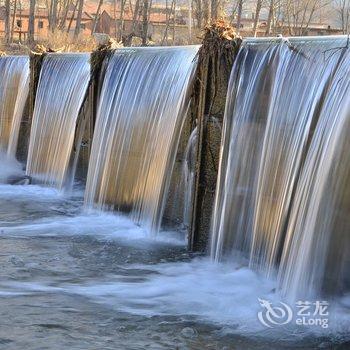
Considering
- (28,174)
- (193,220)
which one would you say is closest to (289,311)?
(193,220)

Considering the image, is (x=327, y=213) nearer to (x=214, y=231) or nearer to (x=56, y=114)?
(x=214, y=231)

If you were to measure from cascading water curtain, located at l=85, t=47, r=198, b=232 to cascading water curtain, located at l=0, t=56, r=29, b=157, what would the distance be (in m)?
4.79

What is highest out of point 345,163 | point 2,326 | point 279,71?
point 279,71

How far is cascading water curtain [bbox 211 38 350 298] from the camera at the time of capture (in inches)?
260

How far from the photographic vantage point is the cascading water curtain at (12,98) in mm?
16484

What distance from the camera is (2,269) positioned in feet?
25.6

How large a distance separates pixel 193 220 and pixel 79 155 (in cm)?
474

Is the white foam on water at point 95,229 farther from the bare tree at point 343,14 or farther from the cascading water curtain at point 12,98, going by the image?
the bare tree at point 343,14

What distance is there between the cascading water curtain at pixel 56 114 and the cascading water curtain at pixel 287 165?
544 centimetres

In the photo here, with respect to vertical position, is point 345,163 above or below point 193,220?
above

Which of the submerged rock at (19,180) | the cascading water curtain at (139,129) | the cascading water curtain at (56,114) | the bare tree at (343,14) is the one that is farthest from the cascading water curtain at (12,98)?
the bare tree at (343,14)

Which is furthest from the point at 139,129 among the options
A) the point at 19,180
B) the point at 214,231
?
the point at 19,180

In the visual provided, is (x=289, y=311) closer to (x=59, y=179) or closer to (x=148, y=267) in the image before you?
(x=148, y=267)

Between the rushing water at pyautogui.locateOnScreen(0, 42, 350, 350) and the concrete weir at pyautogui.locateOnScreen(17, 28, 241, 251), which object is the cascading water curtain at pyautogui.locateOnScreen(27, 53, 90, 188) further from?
the concrete weir at pyautogui.locateOnScreen(17, 28, 241, 251)
